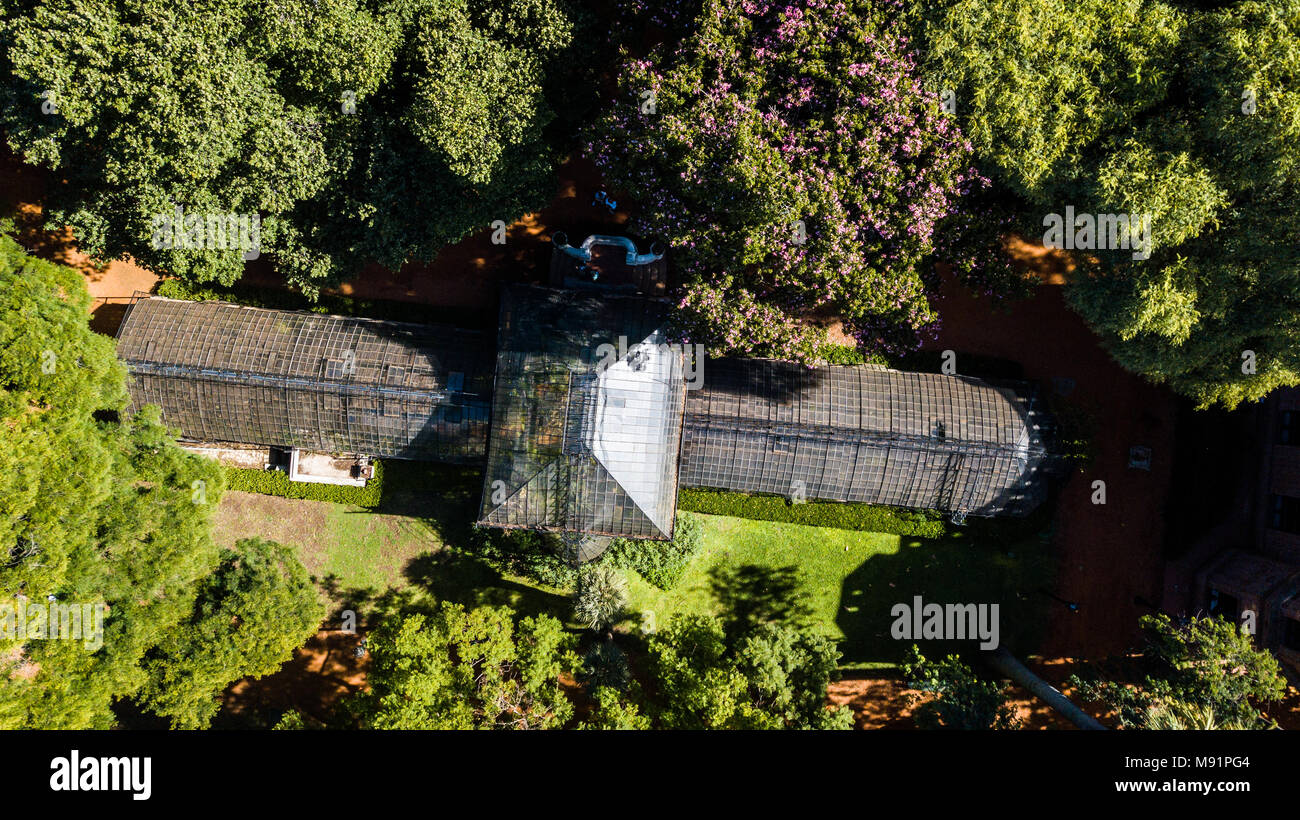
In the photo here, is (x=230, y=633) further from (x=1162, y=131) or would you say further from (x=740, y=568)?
(x=1162, y=131)

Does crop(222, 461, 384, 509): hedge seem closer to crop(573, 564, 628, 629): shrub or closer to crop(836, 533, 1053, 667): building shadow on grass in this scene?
crop(573, 564, 628, 629): shrub

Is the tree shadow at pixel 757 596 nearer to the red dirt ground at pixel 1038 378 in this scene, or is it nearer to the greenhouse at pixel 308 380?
the red dirt ground at pixel 1038 378

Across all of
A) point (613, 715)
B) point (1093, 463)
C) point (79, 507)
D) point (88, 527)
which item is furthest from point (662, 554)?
point (79, 507)

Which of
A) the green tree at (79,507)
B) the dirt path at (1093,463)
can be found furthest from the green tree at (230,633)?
the dirt path at (1093,463)
